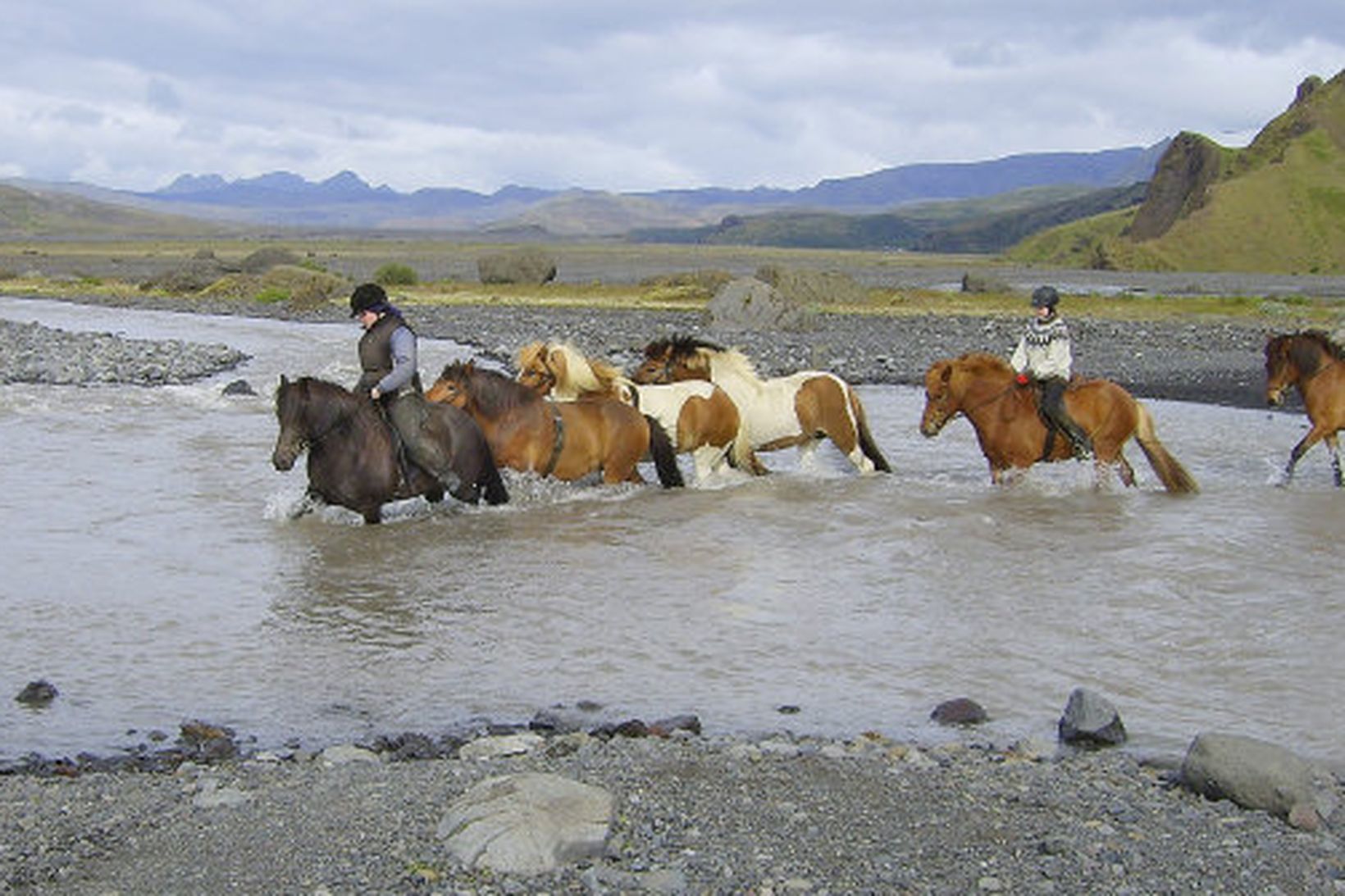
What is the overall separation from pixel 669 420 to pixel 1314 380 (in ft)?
21.2

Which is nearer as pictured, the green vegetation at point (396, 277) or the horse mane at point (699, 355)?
the horse mane at point (699, 355)

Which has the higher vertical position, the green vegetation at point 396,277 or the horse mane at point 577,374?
the horse mane at point 577,374

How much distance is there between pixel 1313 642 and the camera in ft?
30.3

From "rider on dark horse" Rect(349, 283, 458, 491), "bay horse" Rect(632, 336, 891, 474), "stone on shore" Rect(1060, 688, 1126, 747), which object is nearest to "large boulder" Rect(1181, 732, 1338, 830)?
"stone on shore" Rect(1060, 688, 1126, 747)

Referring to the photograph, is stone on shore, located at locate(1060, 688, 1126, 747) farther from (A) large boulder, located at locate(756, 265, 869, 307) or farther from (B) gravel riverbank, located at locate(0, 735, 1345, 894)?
(A) large boulder, located at locate(756, 265, 869, 307)

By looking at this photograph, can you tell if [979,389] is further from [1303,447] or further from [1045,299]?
[1303,447]

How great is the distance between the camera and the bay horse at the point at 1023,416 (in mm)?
13695

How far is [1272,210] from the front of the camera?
3706 inches

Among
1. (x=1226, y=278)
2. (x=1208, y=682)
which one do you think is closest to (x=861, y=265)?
(x=1226, y=278)

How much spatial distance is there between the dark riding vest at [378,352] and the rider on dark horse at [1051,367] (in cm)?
566

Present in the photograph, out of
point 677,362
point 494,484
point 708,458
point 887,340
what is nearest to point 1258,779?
point 494,484

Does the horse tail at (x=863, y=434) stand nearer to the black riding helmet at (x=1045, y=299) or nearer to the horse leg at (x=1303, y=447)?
the black riding helmet at (x=1045, y=299)

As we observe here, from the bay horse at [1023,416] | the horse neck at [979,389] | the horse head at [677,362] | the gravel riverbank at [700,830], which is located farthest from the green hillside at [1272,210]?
the gravel riverbank at [700,830]

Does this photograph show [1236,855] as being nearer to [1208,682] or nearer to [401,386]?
[1208,682]
